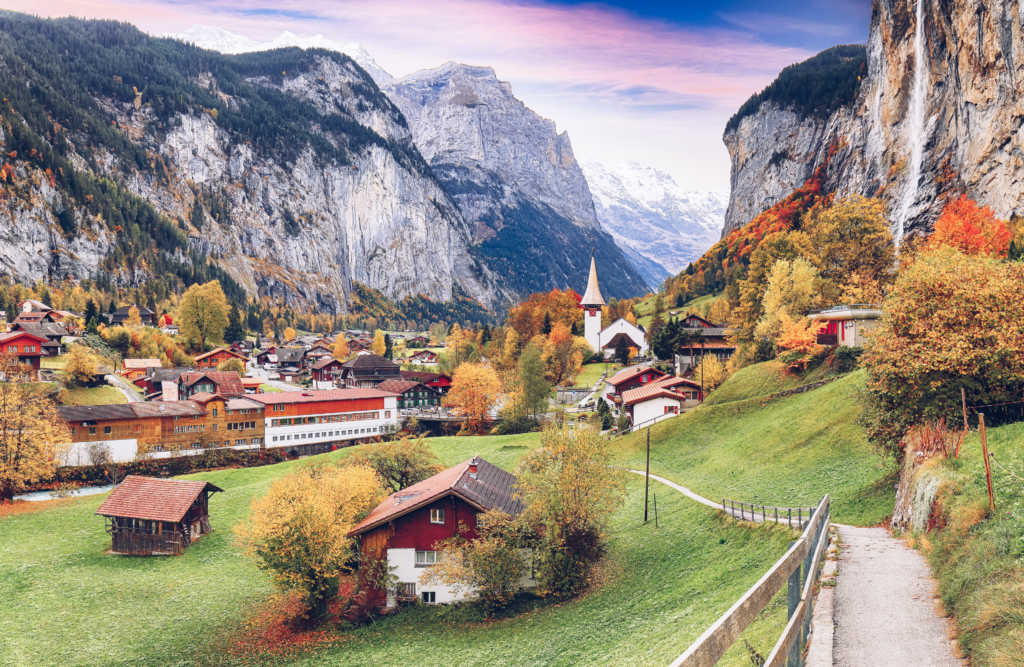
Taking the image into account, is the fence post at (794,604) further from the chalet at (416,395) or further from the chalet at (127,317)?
the chalet at (127,317)

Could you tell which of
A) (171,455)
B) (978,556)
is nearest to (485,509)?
(978,556)

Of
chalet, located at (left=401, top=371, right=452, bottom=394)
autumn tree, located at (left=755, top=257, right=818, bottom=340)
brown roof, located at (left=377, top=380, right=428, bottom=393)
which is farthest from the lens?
chalet, located at (left=401, top=371, right=452, bottom=394)

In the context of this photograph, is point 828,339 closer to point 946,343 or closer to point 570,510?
point 946,343

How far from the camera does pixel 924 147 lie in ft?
286

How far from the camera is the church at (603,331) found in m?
114

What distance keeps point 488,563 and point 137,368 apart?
94.6 meters

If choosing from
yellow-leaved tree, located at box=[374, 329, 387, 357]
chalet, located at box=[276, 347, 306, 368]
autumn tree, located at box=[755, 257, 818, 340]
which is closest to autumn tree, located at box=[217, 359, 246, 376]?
chalet, located at box=[276, 347, 306, 368]

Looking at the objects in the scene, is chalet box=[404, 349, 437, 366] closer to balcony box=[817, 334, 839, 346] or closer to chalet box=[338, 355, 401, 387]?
chalet box=[338, 355, 401, 387]

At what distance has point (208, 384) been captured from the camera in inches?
3487

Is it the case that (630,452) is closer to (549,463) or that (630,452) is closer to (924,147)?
(549,463)

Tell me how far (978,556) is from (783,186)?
175 metres

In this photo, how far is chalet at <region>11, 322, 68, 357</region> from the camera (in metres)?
94.1

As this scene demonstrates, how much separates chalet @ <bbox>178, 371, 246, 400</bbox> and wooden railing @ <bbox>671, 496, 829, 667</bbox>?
89275mm

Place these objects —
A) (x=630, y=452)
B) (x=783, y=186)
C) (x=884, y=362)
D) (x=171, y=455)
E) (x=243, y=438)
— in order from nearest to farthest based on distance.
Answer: (x=884, y=362), (x=630, y=452), (x=171, y=455), (x=243, y=438), (x=783, y=186)
